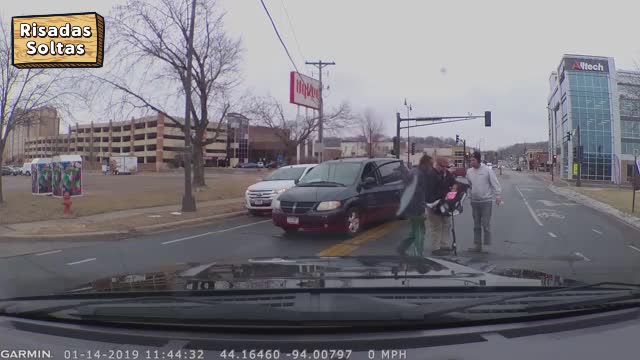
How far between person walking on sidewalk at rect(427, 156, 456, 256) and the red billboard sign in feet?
82.3

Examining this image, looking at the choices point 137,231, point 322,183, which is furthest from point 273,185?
point 322,183

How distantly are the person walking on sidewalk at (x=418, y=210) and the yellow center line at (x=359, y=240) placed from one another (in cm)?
113

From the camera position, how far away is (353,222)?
1027cm

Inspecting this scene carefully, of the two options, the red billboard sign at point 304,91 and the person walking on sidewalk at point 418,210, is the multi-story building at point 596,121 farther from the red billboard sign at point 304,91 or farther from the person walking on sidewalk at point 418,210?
the person walking on sidewalk at point 418,210

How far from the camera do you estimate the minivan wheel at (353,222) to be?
A: 33.1 ft

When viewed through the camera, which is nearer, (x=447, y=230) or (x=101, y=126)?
(x=447, y=230)

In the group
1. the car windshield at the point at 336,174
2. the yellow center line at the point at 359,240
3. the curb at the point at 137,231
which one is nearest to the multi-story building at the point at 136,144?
the curb at the point at 137,231

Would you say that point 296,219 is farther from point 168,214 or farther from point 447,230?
point 168,214

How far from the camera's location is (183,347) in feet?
6.96

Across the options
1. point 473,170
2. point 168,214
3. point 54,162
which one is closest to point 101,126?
point 54,162

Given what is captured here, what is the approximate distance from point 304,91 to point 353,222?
26355 millimetres

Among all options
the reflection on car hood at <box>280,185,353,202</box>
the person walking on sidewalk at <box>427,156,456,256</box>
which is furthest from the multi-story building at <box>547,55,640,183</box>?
the person walking on sidewalk at <box>427,156,456,256</box>

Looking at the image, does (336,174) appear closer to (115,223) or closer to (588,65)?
(115,223)

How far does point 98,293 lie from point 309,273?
125 cm
